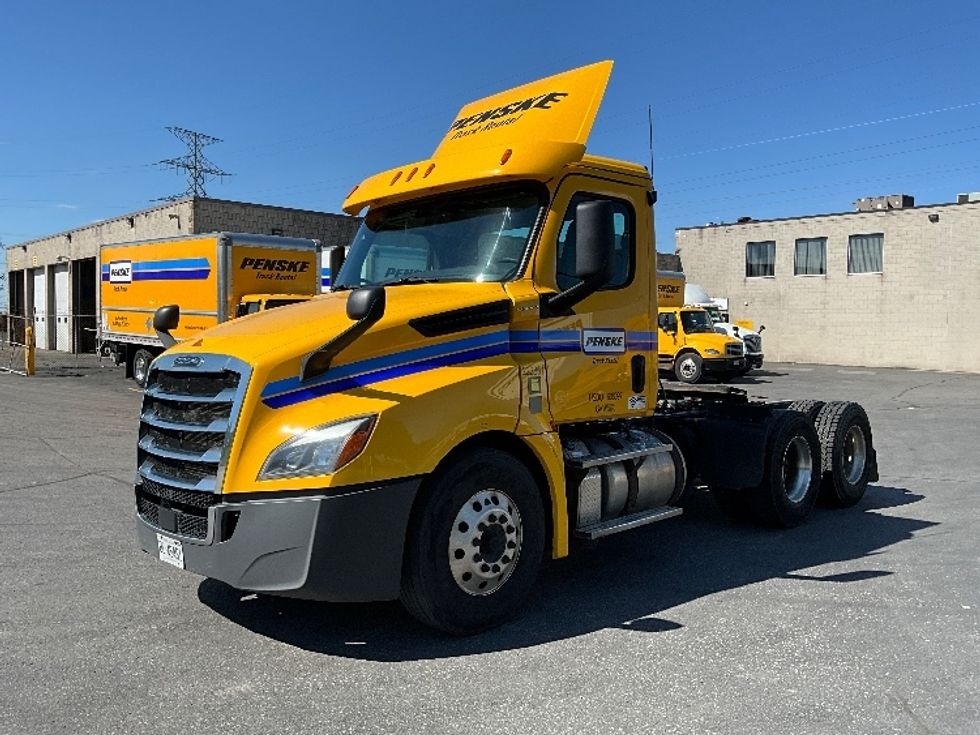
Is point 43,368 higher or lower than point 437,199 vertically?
lower

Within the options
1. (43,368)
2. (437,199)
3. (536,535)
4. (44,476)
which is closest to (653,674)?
(536,535)

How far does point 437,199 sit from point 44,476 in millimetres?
6469

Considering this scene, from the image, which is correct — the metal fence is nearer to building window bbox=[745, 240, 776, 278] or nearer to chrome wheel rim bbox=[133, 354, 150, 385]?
chrome wheel rim bbox=[133, 354, 150, 385]

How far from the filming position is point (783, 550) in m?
6.53

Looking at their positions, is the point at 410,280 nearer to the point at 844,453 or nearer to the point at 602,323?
the point at 602,323

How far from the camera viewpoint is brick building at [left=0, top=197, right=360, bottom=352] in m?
28.9

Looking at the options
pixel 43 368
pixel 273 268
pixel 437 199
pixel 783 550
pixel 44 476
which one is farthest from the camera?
pixel 43 368

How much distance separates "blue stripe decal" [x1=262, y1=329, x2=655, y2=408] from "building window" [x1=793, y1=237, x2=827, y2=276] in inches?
1465

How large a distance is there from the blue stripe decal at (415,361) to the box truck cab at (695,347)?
1950 cm

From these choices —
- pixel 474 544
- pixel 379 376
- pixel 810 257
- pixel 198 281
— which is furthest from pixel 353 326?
pixel 810 257

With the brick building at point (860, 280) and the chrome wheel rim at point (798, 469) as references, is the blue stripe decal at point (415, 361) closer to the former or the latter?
the chrome wheel rim at point (798, 469)

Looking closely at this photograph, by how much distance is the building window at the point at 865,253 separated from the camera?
3697 cm

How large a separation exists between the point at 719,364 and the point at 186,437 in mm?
21825

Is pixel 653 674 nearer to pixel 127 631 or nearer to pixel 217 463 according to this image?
pixel 217 463
